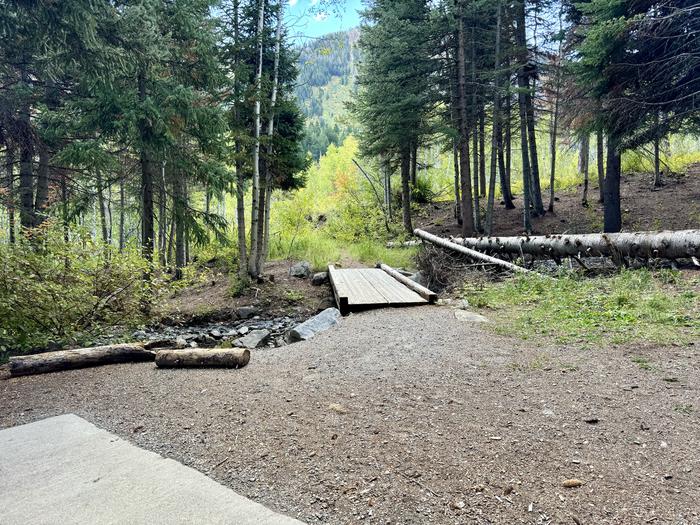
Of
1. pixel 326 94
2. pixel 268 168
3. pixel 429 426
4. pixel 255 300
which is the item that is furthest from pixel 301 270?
pixel 326 94

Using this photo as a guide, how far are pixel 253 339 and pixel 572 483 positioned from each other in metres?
5.92

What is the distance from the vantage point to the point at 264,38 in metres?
10.7

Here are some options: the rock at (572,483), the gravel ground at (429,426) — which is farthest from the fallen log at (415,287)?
the rock at (572,483)

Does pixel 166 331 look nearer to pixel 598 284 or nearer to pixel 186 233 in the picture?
pixel 186 233

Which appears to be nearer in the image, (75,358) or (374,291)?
(75,358)

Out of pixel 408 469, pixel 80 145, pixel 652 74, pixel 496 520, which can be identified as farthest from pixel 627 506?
pixel 652 74

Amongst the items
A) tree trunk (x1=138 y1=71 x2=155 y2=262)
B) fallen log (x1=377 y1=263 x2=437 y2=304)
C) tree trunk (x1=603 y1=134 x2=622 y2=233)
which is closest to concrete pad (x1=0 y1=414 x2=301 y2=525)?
fallen log (x1=377 y1=263 x2=437 y2=304)

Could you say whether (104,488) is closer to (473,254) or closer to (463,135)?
(473,254)

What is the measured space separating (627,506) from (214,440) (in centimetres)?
253

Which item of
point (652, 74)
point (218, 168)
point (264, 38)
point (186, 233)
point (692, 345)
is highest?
point (264, 38)

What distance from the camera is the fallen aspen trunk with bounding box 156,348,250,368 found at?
4371 millimetres

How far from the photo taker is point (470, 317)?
5.79 m

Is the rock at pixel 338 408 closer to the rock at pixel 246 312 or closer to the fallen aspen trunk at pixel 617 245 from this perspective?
the rock at pixel 246 312

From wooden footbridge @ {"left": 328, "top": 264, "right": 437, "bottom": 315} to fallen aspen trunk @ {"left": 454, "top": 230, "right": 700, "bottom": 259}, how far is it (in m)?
3.50
